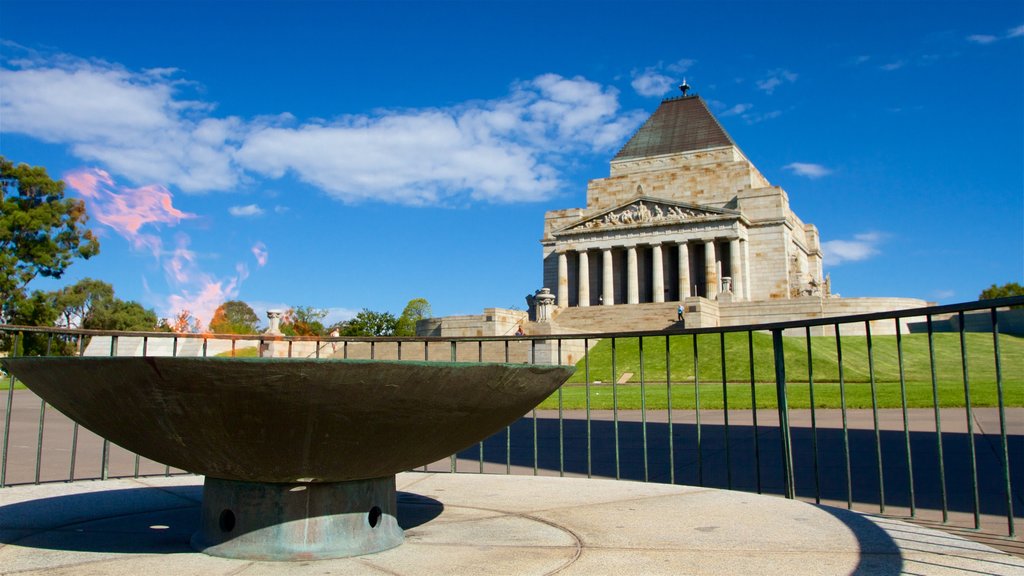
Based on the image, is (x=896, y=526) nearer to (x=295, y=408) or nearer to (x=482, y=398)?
(x=482, y=398)

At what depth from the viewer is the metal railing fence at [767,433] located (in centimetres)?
601

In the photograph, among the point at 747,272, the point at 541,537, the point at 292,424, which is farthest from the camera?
the point at 747,272

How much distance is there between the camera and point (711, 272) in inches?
2223

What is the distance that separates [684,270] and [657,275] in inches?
82.6

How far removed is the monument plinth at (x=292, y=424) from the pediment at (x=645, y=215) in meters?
54.2

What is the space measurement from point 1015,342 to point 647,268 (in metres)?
30.6

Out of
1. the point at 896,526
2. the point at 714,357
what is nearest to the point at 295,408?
the point at 896,526

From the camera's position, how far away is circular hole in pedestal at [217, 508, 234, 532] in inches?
168

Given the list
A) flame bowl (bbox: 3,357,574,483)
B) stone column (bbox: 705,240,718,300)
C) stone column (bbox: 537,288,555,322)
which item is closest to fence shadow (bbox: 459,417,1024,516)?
flame bowl (bbox: 3,357,574,483)

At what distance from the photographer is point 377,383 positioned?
12.0ft

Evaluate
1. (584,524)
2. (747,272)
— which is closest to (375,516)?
(584,524)

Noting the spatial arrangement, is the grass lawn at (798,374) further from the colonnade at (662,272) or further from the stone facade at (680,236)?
the stone facade at (680,236)

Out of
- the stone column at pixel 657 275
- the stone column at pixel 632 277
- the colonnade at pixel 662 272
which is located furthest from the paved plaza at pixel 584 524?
the stone column at pixel 632 277

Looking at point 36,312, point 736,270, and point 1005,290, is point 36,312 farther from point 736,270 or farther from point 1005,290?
point 1005,290
